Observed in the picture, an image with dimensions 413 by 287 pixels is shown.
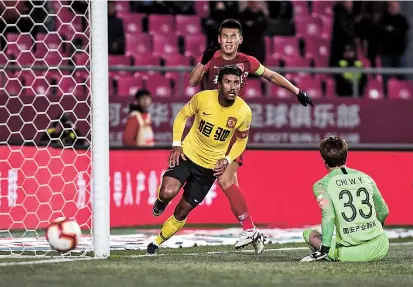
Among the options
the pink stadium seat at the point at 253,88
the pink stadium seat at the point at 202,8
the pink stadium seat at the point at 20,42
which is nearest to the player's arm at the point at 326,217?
the pink stadium seat at the point at 20,42

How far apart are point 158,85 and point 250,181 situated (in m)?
3.19

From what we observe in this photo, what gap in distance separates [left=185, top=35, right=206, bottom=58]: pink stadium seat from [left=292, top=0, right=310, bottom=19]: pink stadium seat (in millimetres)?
1748

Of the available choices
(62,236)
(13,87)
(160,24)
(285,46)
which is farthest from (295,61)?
(62,236)

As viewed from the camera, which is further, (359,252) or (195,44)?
(195,44)

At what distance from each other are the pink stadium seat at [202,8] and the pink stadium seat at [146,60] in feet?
4.08

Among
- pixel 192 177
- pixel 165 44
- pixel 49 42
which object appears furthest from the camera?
pixel 165 44

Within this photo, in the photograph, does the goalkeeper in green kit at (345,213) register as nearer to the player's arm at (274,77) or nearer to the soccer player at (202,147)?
the soccer player at (202,147)

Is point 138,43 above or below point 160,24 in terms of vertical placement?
below

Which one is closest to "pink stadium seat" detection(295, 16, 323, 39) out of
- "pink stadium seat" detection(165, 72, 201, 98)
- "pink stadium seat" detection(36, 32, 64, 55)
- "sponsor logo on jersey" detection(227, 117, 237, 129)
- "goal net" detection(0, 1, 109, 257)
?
"pink stadium seat" detection(165, 72, 201, 98)

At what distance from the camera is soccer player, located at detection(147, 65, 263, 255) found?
28.7ft

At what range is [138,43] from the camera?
54.0ft

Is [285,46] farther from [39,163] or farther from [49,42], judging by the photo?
[39,163]

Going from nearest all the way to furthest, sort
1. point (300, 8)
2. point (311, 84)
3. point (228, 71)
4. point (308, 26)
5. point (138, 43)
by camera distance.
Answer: point (228, 71) → point (311, 84) → point (138, 43) → point (308, 26) → point (300, 8)

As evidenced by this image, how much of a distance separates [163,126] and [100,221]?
726 centimetres
